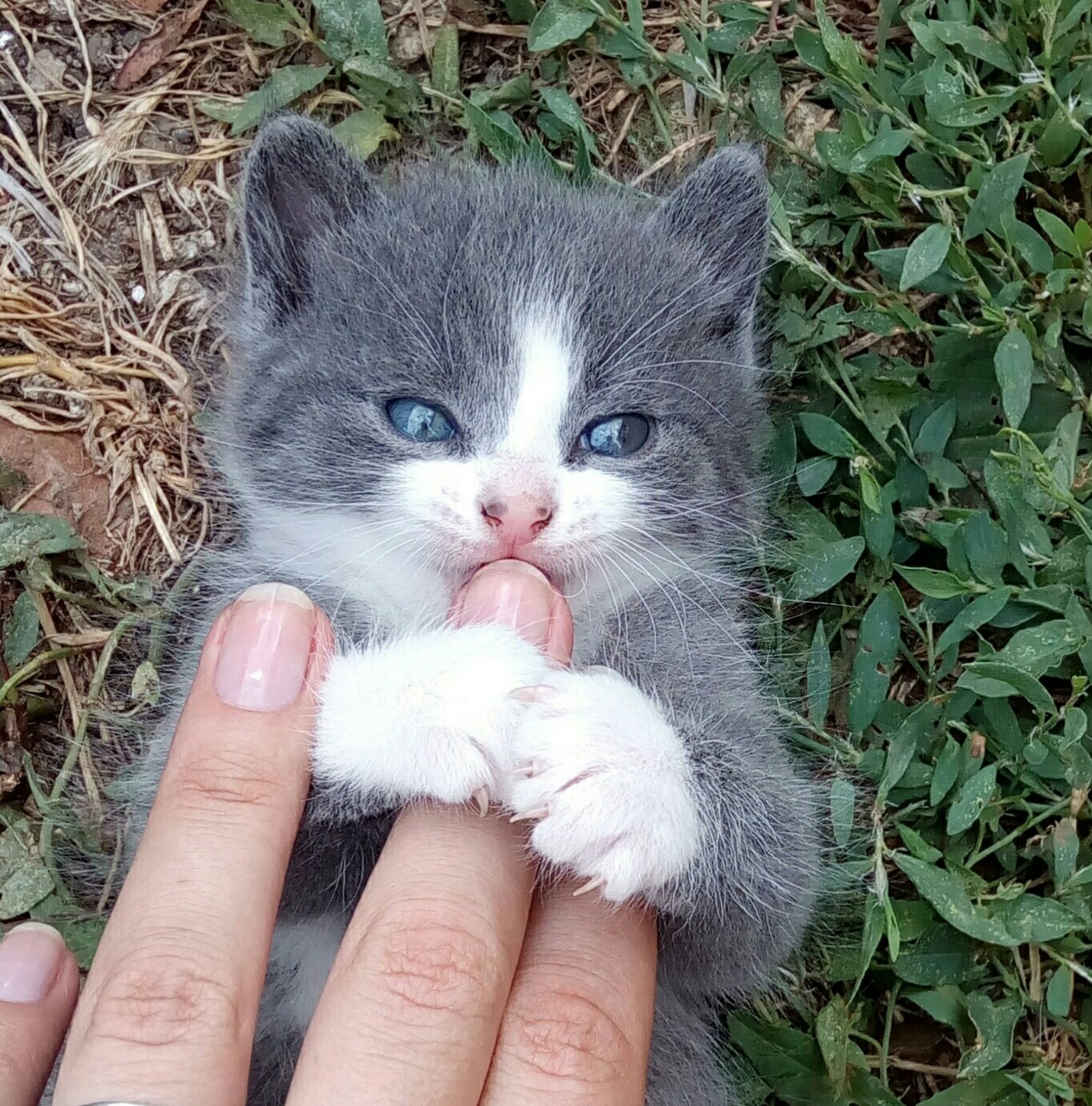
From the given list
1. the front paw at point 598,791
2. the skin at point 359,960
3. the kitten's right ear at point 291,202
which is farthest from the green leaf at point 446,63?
the front paw at point 598,791

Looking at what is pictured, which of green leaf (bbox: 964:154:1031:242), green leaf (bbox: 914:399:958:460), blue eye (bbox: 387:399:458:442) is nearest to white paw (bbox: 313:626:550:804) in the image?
blue eye (bbox: 387:399:458:442)

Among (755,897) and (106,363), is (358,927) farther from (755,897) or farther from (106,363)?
(106,363)

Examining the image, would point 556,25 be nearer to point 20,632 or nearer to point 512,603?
point 512,603

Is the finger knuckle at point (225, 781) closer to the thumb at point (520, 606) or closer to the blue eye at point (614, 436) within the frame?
the thumb at point (520, 606)

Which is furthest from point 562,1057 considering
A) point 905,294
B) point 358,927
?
point 905,294

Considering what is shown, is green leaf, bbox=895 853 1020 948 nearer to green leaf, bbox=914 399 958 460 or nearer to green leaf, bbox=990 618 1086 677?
green leaf, bbox=990 618 1086 677

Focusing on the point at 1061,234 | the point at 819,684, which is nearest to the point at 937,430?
the point at 1061,234
